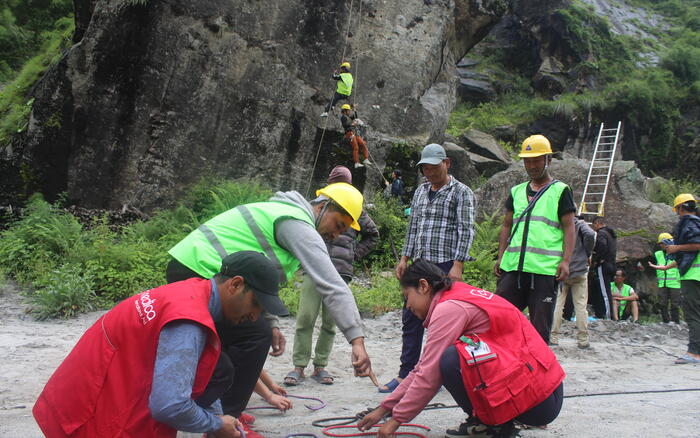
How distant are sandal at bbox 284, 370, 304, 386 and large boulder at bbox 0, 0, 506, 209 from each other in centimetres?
663

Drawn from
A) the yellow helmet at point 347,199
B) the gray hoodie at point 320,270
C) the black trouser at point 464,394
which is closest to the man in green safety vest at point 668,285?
the black trouser at point 464,394

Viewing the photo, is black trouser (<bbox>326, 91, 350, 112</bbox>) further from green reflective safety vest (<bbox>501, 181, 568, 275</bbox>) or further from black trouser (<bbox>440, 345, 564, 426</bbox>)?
black trouser (<bbox>440, 345, 564, 426</bbox>)

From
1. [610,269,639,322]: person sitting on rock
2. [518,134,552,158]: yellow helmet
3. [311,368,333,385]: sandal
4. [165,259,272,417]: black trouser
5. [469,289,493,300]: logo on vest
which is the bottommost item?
[311,368,333,385]: sandal

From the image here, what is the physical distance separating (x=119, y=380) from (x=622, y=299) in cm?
950

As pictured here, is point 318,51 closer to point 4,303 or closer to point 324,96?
point 324,96

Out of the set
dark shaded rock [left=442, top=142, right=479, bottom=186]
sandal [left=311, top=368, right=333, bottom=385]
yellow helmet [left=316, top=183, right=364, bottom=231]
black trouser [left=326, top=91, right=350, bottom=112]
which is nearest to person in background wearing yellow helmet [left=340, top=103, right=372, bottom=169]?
black trouser [left=326, top=91, right=350, bottom=112]

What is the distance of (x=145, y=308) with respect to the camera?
6.93ft

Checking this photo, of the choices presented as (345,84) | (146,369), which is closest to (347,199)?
(146,369)

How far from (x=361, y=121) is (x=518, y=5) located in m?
21.2

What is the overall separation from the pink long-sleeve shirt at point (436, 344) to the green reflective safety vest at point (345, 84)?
8.81 metres

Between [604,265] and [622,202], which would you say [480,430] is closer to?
[604,265]

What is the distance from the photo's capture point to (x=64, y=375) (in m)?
2.14

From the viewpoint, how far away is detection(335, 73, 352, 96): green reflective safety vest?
1094 cm

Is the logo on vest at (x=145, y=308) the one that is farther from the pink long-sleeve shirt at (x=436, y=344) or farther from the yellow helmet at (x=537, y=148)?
the yellow helmet at (x=537, y=148)
